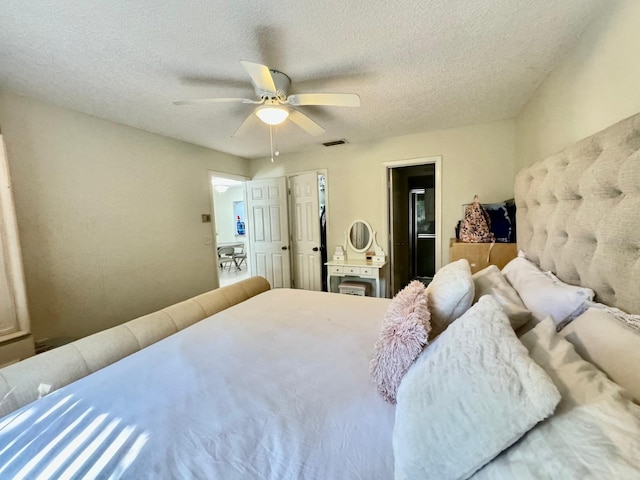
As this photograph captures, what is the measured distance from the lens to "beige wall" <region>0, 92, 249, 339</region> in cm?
199

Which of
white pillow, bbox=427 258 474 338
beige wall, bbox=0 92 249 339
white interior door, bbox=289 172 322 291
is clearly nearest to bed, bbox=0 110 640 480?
white pillow, bbox=427 258 474 338

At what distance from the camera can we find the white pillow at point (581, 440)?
42 centimetres

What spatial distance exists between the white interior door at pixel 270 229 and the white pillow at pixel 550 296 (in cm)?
303

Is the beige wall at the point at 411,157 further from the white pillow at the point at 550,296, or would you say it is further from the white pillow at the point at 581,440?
the white pillow at the point at 581,440

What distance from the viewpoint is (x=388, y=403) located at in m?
0.93

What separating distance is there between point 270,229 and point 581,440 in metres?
3.82

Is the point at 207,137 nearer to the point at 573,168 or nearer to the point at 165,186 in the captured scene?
the point at 165,186

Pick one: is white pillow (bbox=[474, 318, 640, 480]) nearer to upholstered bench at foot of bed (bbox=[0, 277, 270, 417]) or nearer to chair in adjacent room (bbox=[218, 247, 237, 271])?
upholstered bench at foot of bed (bbox=[0, 277, 270, 417])

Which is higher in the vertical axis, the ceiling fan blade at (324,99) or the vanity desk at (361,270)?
the ceiling fan blade at (324,99)

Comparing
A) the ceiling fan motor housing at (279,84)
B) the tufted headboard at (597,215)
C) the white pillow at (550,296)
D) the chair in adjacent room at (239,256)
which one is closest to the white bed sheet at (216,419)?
the white pillow at (550,296)

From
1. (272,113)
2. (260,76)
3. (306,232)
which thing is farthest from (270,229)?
(260,76)

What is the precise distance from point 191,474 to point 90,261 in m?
2.42

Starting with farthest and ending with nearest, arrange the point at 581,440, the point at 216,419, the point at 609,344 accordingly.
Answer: the point at 216,419, the point at 609,344, the point at 581,440

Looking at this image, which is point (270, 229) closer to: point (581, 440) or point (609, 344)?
point (609, 344)
